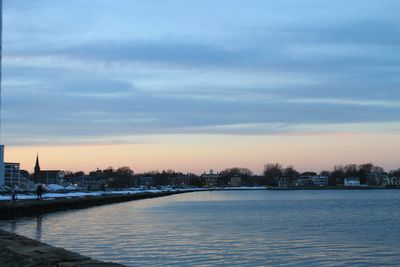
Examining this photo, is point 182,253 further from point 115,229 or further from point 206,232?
point 115,229

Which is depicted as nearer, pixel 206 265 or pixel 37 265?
pixel 37 265

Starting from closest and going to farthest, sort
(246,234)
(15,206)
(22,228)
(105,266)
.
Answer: (105,266) → (246,234) → (22,228) → (15,206)

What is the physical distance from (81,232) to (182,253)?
1248 centimetres

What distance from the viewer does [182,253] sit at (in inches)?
952

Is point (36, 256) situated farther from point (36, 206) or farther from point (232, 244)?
point (36, 206)

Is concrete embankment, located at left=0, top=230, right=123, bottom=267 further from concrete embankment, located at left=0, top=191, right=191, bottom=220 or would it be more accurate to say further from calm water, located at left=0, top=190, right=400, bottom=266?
concrete embankment, located at left=0, top=191, right=191, bottom=220

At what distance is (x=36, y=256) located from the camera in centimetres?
1574

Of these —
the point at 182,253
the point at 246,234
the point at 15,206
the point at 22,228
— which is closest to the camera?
the point at 182,253

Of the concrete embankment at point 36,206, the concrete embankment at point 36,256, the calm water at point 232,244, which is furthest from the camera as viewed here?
the concrete embankment at point 36,206

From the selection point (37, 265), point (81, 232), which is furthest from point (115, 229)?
point (37, 265)

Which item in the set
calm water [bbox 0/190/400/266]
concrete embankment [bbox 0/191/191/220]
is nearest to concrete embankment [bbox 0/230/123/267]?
calm water [bbox 0/190/400/266]

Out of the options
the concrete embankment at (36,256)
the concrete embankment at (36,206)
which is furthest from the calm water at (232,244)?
the concrete embankment at (36,206)

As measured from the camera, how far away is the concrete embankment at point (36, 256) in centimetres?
Answer: 1398

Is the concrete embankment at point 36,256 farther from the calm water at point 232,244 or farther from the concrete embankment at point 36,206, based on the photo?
the concrete embankment at point 36,206
